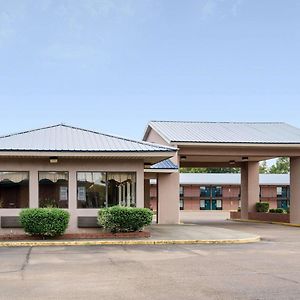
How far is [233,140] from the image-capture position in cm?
3084

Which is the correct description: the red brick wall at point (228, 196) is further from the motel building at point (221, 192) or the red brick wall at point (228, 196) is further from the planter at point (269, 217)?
the planter at point (269, 217)

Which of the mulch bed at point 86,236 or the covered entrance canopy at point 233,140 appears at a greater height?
the covered entrance canopy at point 233,140

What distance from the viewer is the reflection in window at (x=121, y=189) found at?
71.2 feet

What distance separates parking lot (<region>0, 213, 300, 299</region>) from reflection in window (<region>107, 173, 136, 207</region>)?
4301mm

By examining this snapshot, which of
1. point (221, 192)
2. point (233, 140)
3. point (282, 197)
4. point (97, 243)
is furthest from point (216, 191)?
point (97, 243)

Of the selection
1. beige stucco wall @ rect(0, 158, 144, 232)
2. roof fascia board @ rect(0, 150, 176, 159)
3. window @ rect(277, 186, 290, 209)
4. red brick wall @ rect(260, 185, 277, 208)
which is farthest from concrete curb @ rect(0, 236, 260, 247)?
window @ rect(277, 186, 290, 209)

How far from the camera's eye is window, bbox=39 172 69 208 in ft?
69.7

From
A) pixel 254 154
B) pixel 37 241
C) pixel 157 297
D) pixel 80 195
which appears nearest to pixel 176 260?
pixel 157 297

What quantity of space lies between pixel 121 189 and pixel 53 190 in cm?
264

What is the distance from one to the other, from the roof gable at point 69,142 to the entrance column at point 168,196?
761 centimetres

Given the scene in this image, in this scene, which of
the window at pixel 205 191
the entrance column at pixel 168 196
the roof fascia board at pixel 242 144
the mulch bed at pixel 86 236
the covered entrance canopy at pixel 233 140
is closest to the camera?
the mulch bed at pixel 86 236

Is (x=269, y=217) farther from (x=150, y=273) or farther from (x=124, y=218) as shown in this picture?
(x=150, y=273)

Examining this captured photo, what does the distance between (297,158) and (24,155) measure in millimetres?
18440

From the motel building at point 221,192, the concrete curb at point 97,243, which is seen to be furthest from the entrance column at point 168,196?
the motel building at point 221,192
